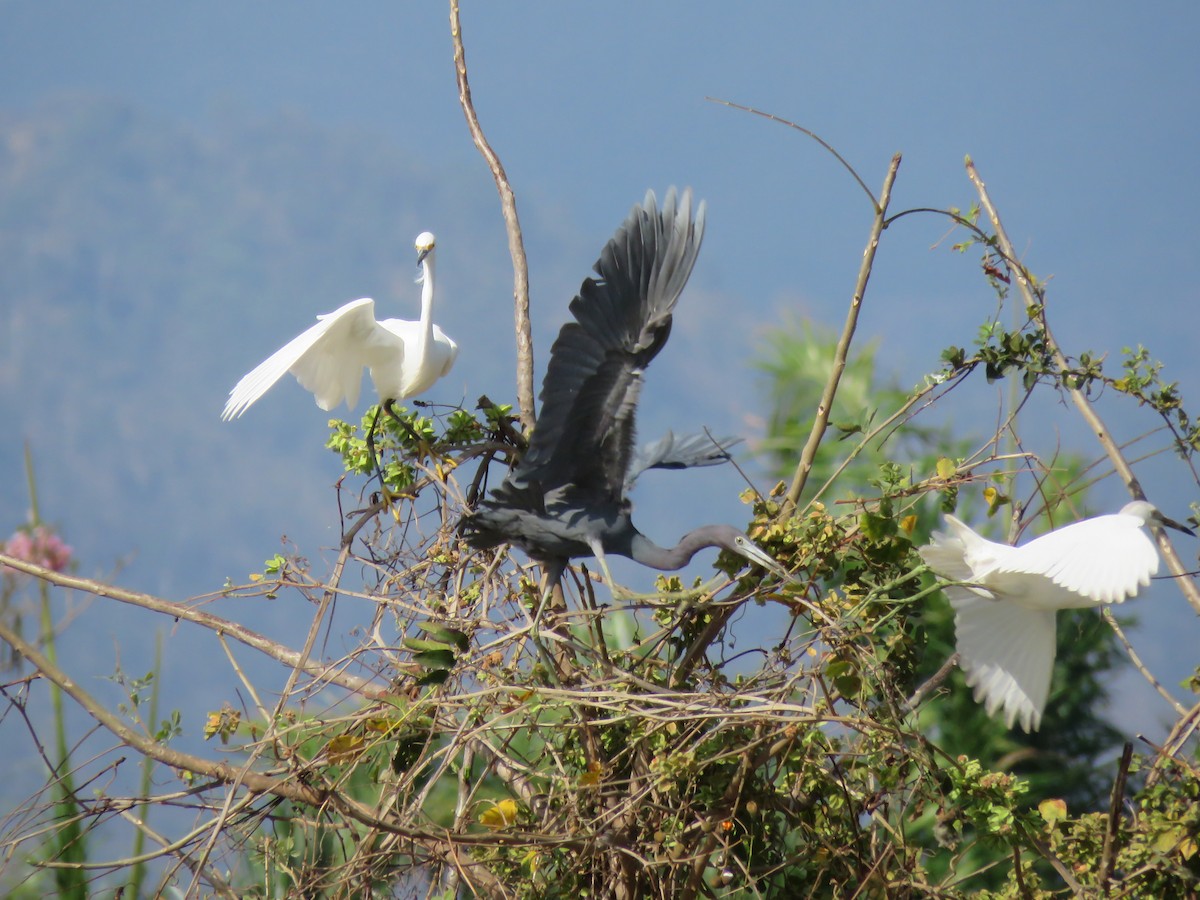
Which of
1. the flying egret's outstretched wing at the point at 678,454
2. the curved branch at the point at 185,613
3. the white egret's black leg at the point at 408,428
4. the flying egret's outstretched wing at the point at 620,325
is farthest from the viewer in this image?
the white egret's black leg at the point at 408,428

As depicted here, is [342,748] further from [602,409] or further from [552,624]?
[602,409]

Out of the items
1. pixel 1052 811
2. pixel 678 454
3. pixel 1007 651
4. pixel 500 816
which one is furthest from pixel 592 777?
pixel 1052 811

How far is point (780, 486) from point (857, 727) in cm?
45

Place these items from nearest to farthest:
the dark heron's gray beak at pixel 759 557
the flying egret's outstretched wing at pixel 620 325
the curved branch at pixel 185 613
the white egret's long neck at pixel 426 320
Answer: the dark heron's gray beak at pixel 759 557
the flying egret's outstretched wing at pixel 620 325
the curved branch at pixel 185 613
the white egret's long neck at pixel 426 320

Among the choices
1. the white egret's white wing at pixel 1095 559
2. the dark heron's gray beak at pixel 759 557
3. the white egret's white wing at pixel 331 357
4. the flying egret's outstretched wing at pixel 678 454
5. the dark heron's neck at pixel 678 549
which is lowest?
the white egret's white wing at pixel 1095 559

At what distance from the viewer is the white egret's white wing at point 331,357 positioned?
7.75ft

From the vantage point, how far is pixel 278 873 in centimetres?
249

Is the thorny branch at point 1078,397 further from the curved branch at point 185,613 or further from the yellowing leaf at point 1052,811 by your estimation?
the curved branch at point 185,613

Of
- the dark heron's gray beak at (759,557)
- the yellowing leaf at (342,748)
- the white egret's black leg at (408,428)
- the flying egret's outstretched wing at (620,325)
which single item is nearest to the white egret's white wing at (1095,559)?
the dark heron's gray beak at (759,557)

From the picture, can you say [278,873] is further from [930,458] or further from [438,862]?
[930,458]

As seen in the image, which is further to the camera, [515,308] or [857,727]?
[515,308]

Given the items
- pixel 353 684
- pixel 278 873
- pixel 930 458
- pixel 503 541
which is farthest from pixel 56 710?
pixel 930 458

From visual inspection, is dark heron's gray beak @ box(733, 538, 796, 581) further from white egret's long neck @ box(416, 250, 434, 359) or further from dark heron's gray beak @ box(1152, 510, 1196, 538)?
white egret's long neck @ box(416, 250, 434, 359)

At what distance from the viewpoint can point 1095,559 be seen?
5.84 ft
